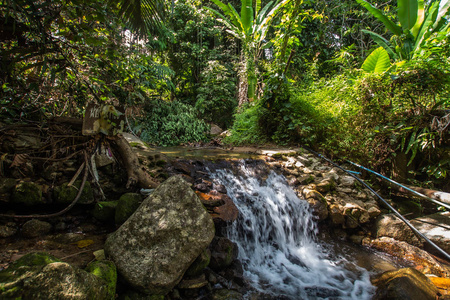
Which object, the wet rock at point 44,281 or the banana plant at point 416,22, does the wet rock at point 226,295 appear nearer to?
the wet rock at point 44,281

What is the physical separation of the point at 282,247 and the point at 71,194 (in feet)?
9.96

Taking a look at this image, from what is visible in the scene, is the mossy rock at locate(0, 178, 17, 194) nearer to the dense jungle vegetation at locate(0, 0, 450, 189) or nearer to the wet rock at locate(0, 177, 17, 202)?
the wet rock at locate(0, 177, 17, 202)

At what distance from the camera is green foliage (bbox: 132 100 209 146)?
309 inches

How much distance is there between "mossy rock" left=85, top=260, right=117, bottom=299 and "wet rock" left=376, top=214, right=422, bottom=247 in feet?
13.4

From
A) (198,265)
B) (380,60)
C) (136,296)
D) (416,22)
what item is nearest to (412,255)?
(198,265)

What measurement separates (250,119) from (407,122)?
13.7 ft

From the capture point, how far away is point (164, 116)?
8.70 meters

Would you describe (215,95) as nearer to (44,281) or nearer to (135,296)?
(135,296)

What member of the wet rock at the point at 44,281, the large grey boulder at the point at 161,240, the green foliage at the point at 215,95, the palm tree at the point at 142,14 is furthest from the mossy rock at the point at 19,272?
the green foliage at the point at 215,95

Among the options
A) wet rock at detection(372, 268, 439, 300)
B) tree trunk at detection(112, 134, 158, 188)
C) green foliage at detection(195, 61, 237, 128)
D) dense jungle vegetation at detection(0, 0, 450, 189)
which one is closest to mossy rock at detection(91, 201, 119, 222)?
tree trunk at detection(112, 134, 158, 188)

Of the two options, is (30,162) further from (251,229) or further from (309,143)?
(309,143)

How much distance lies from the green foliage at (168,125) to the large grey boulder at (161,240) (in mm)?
5861

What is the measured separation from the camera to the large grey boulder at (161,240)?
1.87m

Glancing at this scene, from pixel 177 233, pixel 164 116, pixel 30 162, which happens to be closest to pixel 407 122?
pixel 177 233
